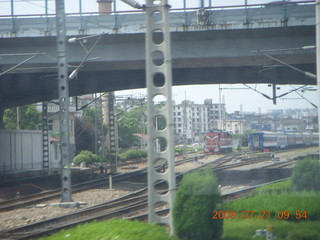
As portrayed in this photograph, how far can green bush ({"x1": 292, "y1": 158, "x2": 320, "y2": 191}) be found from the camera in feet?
31.4

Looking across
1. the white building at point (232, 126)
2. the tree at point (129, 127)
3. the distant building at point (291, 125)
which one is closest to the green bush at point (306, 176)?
the distant building at point (291, 125)

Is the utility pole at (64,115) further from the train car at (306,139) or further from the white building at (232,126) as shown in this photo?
the train car at (306,139)

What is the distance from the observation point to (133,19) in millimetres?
17328

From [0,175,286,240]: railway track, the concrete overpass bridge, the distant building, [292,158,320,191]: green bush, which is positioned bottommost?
[0,175,286,240]: railway track

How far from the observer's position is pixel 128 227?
5.96 metres

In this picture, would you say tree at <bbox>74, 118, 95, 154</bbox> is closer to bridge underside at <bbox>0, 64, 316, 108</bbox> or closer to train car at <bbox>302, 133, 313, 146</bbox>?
bridge underside at <bbox>0, 64, 316, 108</bbox>

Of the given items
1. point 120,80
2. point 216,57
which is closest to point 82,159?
point 120,80

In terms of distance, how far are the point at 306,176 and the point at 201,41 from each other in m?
9.34

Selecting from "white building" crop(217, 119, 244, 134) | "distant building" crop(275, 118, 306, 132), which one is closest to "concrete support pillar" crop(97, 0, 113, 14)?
"white building" crop(217, 119, 244, 134)

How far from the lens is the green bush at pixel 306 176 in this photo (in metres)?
9.57

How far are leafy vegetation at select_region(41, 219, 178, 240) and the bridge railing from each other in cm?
1132

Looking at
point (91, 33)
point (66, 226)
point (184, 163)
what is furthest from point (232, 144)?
point (66, 226)

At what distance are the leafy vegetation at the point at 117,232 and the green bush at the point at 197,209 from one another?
1.63 feet
